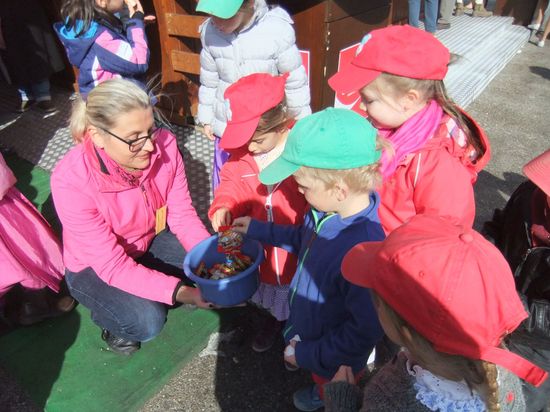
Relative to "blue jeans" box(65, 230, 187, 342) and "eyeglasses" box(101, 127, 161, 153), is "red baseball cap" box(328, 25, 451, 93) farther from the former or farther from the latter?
"blue jeans" box(65, 230, 187, 342)

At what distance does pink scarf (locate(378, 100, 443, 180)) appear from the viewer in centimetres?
173

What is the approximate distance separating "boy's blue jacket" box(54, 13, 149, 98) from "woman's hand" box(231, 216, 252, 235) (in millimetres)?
2035

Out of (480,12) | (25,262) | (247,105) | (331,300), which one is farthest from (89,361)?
(480,12)

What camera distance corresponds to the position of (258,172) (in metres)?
2.10

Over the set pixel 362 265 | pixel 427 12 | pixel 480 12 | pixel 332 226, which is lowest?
pixel 480 12

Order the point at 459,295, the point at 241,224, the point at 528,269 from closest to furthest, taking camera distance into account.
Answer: the point at 459,295 < the point at 528,269 < the point at 241,224

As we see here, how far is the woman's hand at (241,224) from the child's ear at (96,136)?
80 cm

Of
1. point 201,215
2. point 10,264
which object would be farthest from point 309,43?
point 10,264

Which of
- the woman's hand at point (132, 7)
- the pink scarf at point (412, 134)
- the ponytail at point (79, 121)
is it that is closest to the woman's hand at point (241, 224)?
the pink scarf at point (412, 134)

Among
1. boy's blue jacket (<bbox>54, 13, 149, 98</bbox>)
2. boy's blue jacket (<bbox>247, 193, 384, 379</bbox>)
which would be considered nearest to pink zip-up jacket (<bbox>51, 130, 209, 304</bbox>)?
boy's blue jacket (<bbox>247, 193, 384, 379</bbox>)

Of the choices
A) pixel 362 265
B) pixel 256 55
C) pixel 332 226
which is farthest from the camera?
pixel 256 55

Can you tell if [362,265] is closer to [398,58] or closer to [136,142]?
[398,58]

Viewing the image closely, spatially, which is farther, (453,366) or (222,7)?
(222,7)

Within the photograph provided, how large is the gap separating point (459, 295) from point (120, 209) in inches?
74.4
